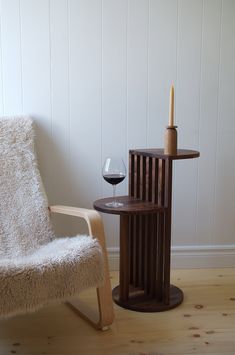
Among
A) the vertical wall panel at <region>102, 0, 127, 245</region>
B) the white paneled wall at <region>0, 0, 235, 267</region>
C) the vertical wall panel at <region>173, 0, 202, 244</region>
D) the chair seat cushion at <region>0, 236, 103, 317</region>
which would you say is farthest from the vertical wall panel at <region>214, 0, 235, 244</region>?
the chair seat cushion at <region>0, 236, 103, 317</region>

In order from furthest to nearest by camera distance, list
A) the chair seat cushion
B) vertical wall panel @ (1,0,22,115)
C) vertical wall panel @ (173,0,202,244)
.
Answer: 1. vertical wall panel @ (173,0,202,244)
2. vertical wall panel @ (1,0,22,115)
3. the chair seat cushion

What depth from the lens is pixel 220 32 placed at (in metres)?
2.30

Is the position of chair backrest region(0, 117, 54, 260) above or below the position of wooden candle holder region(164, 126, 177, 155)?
below

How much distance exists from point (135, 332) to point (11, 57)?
1.43 metres

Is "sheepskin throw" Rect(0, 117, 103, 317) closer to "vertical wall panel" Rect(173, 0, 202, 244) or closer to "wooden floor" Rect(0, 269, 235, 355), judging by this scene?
"wooden floor" Rect(0, 269, 235, 355)

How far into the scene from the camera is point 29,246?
189 centimetres

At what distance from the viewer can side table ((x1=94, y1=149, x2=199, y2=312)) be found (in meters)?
1.91

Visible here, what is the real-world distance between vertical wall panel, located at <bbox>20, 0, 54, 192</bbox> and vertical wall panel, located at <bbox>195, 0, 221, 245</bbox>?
2.67 feet

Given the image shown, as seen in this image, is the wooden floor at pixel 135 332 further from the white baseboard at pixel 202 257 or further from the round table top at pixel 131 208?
the round table top at pixel 131 208

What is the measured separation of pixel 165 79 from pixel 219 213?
31.3 inches

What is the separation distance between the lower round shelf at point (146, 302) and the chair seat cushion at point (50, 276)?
0.44 meters

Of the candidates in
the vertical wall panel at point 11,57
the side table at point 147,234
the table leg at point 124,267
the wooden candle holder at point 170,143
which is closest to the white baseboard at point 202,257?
the side table at point 147,234

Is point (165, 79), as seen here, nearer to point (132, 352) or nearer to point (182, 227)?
point (182, 227)

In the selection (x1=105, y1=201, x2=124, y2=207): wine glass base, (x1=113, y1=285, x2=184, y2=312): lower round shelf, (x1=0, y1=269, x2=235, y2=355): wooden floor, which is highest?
(x1=105, y1=201, x2=124, y2=207): wine glass base
